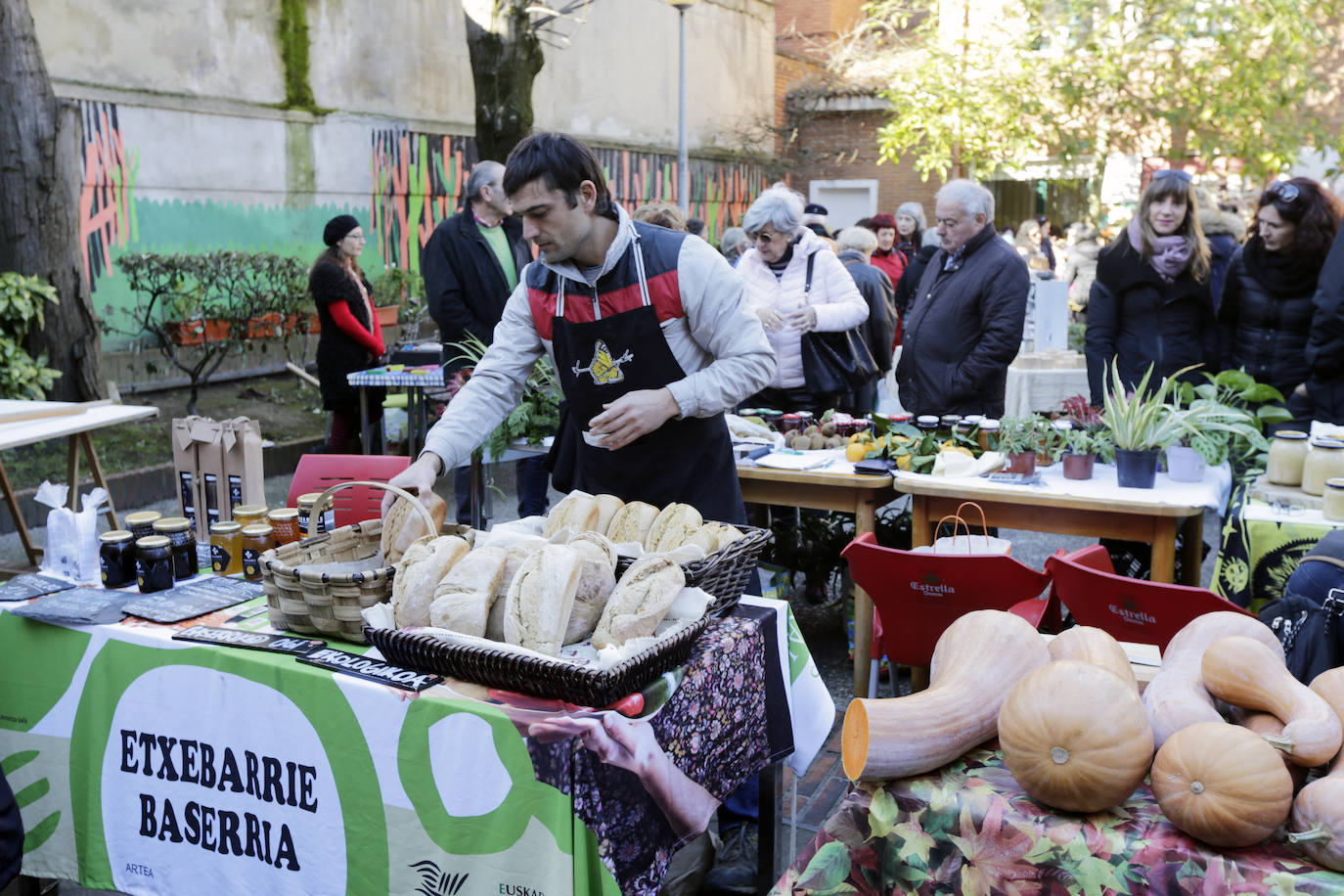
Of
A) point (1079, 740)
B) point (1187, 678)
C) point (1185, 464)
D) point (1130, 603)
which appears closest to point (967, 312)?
point (1185, 464)

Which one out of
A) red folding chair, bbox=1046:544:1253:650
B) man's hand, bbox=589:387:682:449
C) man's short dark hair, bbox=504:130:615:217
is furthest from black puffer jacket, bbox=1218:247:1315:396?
man's short dark hair, bbox=504:130:615:217

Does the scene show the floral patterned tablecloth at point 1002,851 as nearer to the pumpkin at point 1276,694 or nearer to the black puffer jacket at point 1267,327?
the pumpkin at point 1276,694

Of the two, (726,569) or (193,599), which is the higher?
(726,569)

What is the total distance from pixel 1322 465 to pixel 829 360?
2535 millimetres

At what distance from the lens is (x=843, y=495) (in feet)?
15.4

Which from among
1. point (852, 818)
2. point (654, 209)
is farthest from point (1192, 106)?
point (852, 818)

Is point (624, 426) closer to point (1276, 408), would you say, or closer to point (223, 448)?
point (223, 448)

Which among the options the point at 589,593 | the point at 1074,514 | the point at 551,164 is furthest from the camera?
the point at 1074,514

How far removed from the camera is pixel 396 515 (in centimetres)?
269

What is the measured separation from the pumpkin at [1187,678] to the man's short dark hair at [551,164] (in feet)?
5.81

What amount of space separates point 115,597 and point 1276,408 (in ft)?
14.3

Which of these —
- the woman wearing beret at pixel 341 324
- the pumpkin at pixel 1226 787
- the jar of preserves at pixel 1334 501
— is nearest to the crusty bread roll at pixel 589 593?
the pumpkin at pixel 1226 787

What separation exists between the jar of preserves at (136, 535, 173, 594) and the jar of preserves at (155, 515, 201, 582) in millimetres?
48

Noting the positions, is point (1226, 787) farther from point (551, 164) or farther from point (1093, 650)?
point (551, 164)
